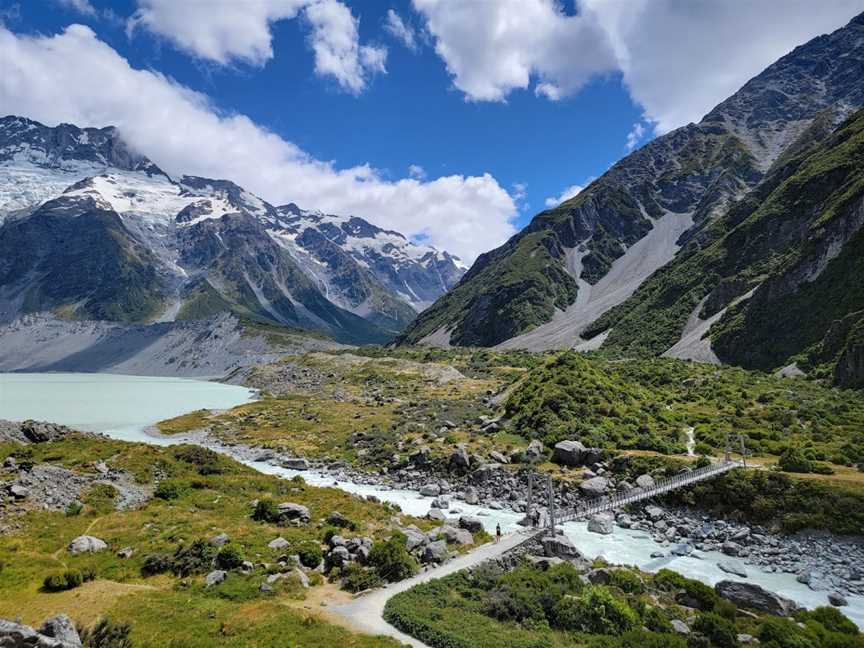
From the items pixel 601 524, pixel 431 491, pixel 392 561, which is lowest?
pixel 431 491

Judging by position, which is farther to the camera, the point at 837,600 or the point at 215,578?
the point at 837,600

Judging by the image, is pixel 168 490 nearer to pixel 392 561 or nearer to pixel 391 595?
pixel 392 561

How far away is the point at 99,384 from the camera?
607 ft

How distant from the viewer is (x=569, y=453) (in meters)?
53.7

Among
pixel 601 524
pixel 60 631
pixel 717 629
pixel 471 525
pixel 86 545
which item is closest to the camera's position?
pixel 60 631

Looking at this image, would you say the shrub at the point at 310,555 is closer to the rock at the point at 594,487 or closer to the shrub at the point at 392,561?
the shrub at the point at 392,561

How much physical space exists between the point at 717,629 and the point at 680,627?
1.57 metres

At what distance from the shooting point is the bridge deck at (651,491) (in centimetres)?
3838

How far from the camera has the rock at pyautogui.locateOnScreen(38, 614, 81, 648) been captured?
17.1 metres

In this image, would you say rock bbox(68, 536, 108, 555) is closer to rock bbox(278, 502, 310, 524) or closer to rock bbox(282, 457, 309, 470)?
rock bbox(278, 502, 310, 524)

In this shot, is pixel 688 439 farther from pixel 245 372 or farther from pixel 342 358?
pixel 245 372

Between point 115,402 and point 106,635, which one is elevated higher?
point 115,402

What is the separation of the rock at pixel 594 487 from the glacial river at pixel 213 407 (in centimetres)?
607

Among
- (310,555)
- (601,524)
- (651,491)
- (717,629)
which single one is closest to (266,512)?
(310,555)
